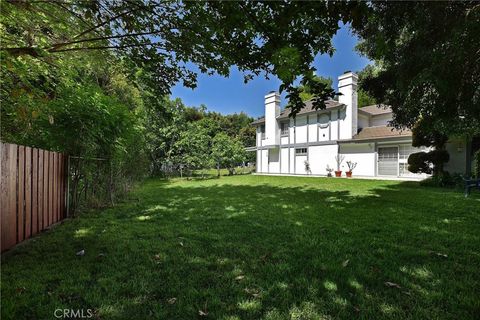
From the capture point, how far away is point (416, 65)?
21.3 feet

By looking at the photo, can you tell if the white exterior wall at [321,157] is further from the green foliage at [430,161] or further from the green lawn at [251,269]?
the green lawn at [251,269]

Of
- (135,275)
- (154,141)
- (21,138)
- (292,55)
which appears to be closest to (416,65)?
(292,55)

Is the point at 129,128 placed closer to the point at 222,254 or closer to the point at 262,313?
the point at 222,254

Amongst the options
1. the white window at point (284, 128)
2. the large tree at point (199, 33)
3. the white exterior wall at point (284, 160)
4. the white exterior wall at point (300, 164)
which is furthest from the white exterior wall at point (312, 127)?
the large tree at point (199, 33)

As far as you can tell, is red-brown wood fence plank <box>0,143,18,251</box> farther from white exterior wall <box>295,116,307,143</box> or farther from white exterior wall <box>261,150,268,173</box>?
white exterior wall <box>261,150,268,173</box>

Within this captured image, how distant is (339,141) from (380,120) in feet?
13.6

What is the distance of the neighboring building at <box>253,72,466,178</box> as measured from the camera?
1612 centimetres

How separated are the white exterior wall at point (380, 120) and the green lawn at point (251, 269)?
16.0 metres

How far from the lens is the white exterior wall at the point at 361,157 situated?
1734 cm

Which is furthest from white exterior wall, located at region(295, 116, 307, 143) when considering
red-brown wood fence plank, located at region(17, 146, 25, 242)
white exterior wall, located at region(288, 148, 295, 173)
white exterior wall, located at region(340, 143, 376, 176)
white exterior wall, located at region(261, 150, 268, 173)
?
red-brown wood fence plank, located at region(17, 146, 25, 242)

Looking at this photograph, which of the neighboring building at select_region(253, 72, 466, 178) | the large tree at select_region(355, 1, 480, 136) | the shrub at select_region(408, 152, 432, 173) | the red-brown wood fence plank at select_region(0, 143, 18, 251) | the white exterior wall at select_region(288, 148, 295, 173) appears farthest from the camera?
the white exterior wall at select_region(288, 148, 295, 173)

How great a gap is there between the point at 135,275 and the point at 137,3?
3.17 m

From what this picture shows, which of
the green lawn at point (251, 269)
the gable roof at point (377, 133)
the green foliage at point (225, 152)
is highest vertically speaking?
the gable roof at point (377, 133)

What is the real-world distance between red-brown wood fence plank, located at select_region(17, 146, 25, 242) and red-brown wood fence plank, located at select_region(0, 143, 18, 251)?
0.08 metres
